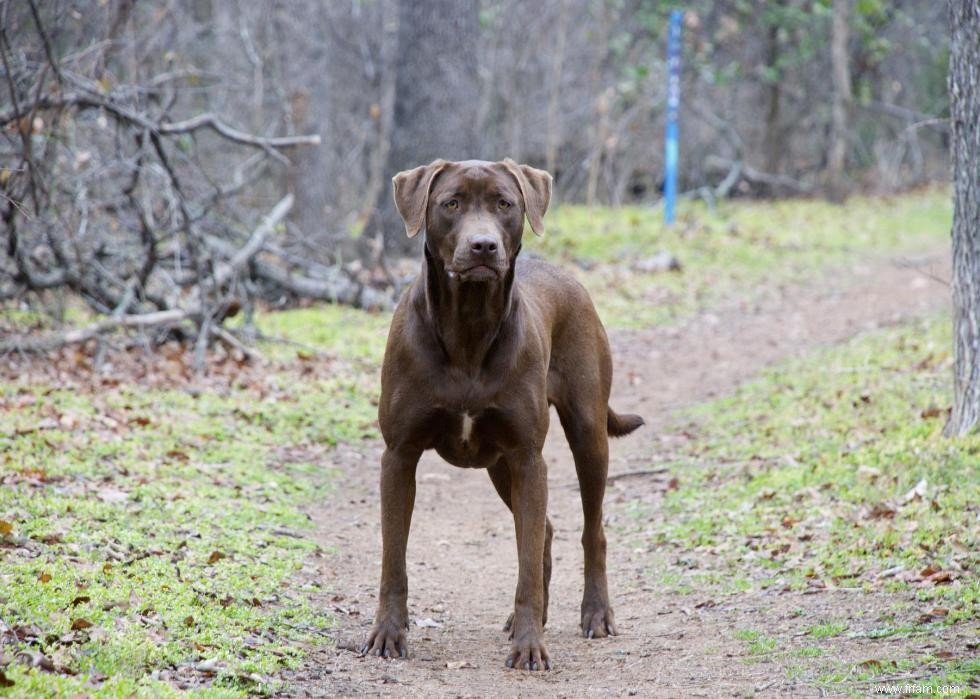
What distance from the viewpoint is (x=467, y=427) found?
4.81 m

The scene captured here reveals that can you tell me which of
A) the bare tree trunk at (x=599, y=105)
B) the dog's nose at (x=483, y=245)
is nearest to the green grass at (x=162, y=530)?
the dog's nose at (x=483, y=245)

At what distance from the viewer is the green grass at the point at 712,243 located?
14.5 metres

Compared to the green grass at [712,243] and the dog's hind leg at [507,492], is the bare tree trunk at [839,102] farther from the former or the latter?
the dog's hind leg at [507,492]

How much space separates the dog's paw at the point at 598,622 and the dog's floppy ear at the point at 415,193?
194 centimetres

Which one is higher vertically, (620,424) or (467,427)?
(467,427)

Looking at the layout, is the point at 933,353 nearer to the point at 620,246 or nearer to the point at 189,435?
the point at 189,435

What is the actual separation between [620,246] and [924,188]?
44.4ft

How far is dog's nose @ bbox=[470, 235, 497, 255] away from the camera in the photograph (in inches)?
181

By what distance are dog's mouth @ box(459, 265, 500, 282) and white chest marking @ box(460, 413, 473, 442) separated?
22.9 inches

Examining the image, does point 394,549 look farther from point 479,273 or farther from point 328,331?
point 328,331

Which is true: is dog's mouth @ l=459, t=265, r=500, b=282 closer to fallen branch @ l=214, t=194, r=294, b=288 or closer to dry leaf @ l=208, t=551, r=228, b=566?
dry leaf @ l=208, t=551, r=228, b=566

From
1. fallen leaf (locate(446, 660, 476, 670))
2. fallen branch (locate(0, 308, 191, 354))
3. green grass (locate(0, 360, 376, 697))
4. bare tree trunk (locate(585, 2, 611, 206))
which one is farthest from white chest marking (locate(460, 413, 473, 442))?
bare tree trunk (locate(585, 2, 611, 206))

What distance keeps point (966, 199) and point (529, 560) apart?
11.5 ft

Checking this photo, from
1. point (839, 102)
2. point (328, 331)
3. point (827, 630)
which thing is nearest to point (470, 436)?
point (827, 630)
